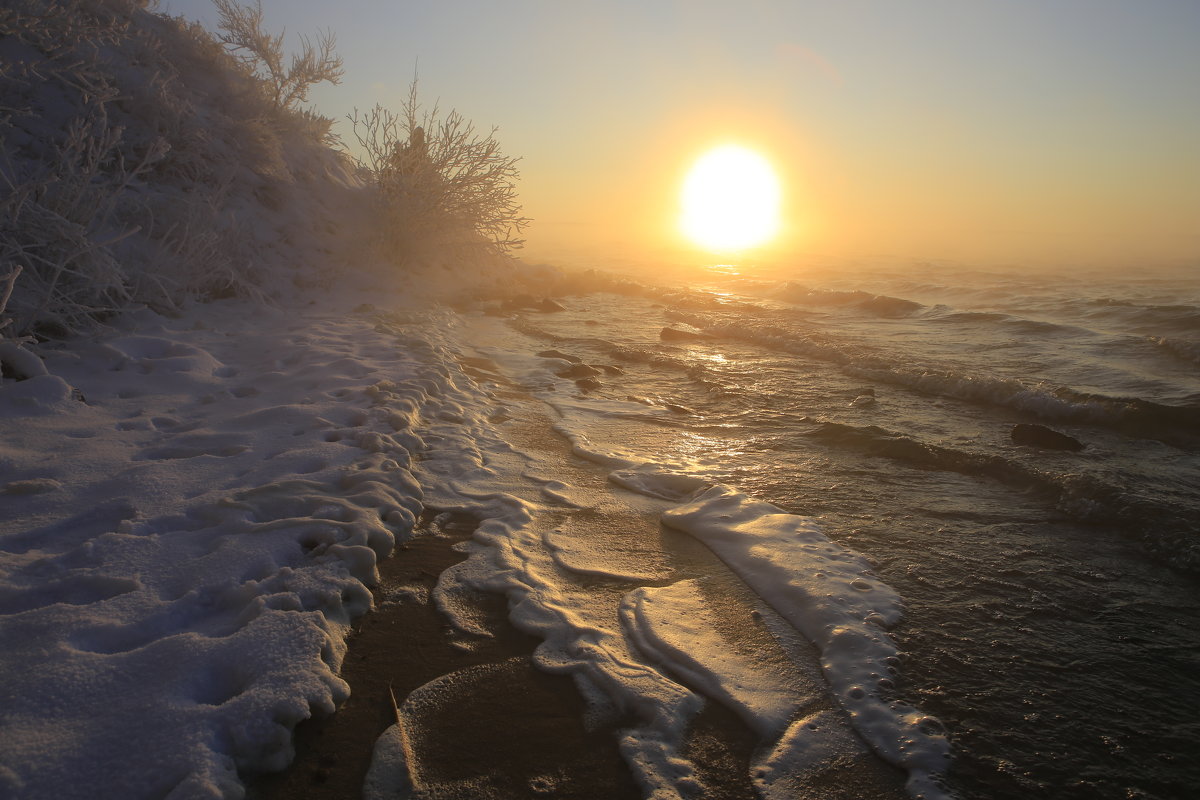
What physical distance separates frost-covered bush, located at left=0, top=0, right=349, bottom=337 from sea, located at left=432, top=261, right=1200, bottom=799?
12.8 ft

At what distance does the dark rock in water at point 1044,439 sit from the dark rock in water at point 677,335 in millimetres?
5494

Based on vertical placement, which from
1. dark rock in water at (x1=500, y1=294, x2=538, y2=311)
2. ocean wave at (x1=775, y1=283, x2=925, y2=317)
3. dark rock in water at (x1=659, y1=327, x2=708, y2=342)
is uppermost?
ocean wave at (x1=775, y1=283, x2=925, y2=317)

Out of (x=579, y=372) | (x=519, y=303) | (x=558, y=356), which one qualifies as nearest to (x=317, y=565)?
(x=579, y=372)

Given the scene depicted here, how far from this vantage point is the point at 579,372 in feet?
25.0

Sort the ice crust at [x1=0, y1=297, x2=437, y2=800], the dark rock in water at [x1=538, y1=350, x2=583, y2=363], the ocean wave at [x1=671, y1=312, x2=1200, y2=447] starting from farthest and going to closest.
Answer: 1. the dark rock in water at [x1=538, y1=350, x2=583, y2=363]
2. the ocean wave at [x1=671, y1=312, x2=1200, y2=447]
3. the ice crust at [x1=0, y1=297, x2=437, y2=800]

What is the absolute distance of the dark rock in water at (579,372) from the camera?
24.8 ft

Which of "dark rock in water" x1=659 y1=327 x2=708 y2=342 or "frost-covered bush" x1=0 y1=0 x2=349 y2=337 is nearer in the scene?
"frost-covered bush" x1=0 y1=0 x2=349 y2=337

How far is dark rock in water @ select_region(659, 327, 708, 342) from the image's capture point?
10445mm

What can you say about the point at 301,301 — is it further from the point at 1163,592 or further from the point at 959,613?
the point at 1163,592

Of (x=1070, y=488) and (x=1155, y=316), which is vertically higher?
(x=1155, y=316)

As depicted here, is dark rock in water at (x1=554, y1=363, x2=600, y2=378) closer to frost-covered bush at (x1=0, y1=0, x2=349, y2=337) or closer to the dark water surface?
the dark water surface

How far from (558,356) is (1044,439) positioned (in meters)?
5.39

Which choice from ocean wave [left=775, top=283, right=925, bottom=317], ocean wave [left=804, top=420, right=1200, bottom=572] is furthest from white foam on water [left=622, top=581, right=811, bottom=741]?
ocean wave [left=775, top=283, right=925, bottom=317]

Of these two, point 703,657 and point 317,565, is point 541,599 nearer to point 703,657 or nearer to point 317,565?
point 703,657
